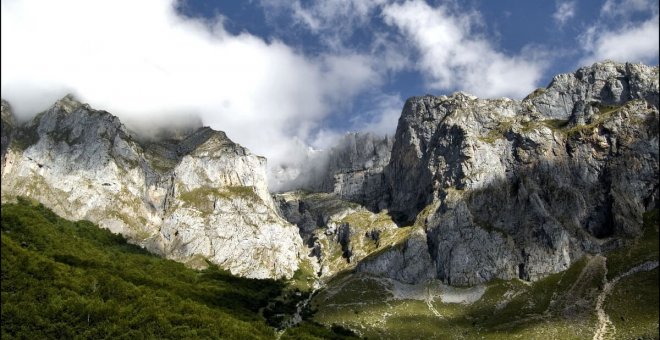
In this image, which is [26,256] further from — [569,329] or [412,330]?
[569,329]

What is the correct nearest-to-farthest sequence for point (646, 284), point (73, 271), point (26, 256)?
point (26, 256), point (73, 271), point (646, 284)

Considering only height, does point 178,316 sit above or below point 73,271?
below

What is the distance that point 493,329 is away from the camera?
194000 millimetres

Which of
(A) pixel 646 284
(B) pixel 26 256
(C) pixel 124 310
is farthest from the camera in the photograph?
(A) pixel 646 284

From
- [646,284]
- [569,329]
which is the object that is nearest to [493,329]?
[569,329]

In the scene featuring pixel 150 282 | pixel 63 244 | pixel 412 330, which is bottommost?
pixel 412 330

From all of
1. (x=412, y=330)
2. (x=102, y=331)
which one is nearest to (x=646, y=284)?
(x=412, y=330)

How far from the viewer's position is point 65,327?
87125 mm

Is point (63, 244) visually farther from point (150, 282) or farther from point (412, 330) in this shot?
point (412, 330)

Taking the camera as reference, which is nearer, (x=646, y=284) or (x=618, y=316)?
(x=618, y=316)

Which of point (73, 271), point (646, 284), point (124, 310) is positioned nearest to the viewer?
point (124, 310)

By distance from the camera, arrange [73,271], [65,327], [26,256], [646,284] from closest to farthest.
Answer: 1. [65,327]
2. [26,256]
3. [73,271]
4. [646,284]

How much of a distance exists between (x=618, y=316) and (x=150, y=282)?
153 m

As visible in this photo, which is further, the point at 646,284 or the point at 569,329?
Result: the point at 646,284
